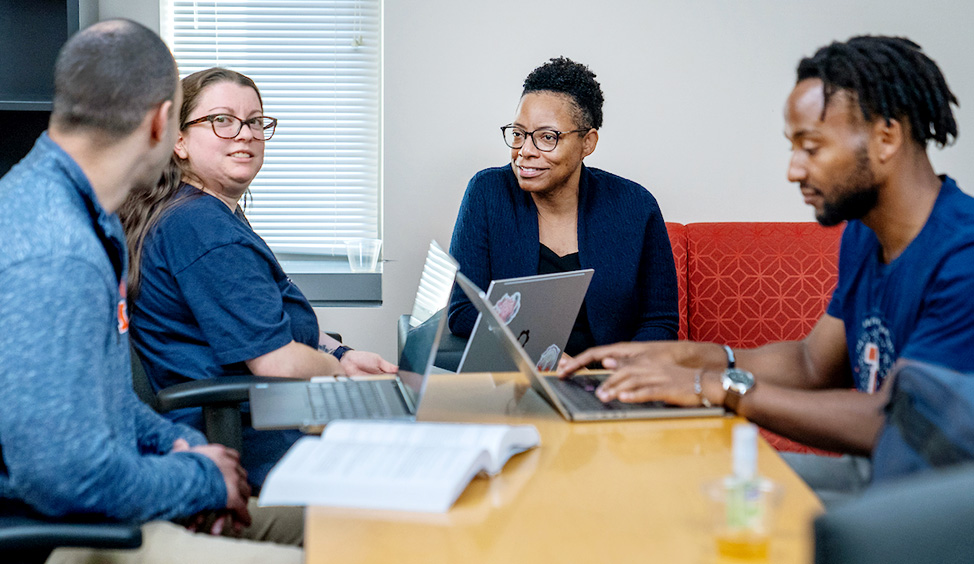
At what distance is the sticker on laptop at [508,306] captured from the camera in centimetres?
155

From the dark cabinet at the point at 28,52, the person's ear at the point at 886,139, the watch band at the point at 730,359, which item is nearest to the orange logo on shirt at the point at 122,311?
the watch band at the point at 730,359

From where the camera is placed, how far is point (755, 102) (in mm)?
2988

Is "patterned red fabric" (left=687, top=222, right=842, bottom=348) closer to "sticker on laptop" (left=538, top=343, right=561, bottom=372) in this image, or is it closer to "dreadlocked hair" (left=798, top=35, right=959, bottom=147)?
"sticker on laptop" (left=538, top=343, right=561, bottom=372)

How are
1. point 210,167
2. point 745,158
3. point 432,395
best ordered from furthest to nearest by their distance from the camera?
point 745,158, point 210,167, point 432,395

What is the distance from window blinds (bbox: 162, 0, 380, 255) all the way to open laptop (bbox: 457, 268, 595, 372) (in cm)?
149

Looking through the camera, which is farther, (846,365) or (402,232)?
(402,232)

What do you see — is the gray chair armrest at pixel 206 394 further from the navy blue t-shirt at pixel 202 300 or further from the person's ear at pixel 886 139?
the person's ear at pixel 886 139

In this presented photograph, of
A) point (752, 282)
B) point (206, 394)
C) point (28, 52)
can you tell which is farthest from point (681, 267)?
point (28, 52)

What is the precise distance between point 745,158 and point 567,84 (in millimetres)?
862

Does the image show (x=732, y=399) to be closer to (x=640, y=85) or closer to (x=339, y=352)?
(x=339, y=352)

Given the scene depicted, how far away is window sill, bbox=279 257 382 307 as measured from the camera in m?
3.03

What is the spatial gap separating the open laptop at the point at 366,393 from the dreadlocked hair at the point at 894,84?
768 millimetres

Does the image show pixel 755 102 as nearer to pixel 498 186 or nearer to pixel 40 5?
pixel 498 186

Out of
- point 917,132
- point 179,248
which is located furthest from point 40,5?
point 917,132
